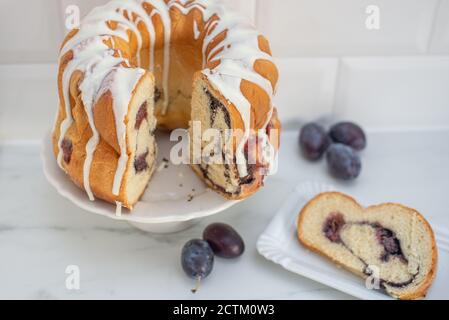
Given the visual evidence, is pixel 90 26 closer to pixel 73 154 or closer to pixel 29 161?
pixel 73 154

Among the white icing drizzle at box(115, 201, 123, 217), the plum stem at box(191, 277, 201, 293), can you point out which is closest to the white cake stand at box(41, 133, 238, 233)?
the white icing drizzle at box(115, 201, 123, 217)

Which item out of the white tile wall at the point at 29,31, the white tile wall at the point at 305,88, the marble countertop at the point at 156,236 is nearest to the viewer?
the marble countertop at the point at 156,236

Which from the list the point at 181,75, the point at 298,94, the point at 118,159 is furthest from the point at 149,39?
the point at 298,94

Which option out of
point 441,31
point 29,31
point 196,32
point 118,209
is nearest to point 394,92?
point 441,31

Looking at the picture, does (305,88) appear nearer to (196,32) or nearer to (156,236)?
(196,32)

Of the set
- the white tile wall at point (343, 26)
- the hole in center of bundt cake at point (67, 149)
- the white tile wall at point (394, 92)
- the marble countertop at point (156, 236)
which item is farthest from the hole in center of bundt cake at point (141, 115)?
the white tile wall at point (394, 92)

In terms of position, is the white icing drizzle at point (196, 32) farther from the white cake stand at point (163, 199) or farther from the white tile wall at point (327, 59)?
the white cake stand at point (163, 199)

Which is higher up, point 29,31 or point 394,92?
point 29,31
